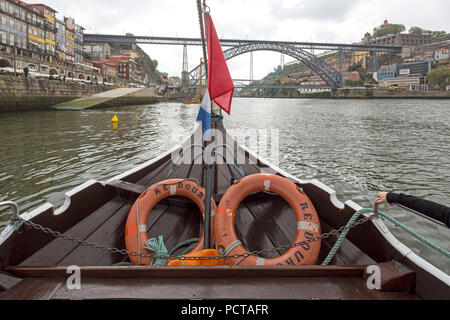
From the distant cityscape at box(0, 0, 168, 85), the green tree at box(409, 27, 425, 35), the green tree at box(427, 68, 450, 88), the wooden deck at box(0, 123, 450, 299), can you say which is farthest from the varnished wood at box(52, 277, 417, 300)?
the green tree at box(409, 27, 425, 35)

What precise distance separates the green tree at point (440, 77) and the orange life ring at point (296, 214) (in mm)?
72856

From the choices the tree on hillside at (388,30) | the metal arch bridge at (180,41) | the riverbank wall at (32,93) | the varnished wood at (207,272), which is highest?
the tree on hillside at (388,30)

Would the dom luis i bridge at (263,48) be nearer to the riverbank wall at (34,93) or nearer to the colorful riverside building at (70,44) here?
the colorful riverside building at (70,44)

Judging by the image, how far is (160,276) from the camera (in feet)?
4.29

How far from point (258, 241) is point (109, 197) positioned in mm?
1498

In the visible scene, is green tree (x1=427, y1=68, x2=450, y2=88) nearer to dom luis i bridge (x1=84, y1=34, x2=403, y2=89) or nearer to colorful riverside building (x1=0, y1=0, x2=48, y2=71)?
dom luis i bridge (x1=84, y1=34, x2=403, y2=89)

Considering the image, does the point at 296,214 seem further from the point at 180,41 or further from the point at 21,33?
the point at 180,41

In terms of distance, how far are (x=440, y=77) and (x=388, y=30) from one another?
2573 inches

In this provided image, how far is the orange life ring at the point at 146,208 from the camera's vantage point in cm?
191

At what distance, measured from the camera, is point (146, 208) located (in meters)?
2.10

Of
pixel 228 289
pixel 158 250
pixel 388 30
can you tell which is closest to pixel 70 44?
pixel 158 250

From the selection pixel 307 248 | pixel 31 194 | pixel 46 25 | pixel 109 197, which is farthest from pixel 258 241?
pixel 46 25

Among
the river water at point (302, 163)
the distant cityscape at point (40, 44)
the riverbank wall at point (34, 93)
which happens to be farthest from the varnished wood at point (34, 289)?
the distant cityscape at point (40, 44)

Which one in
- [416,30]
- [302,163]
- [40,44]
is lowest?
[302,163]
